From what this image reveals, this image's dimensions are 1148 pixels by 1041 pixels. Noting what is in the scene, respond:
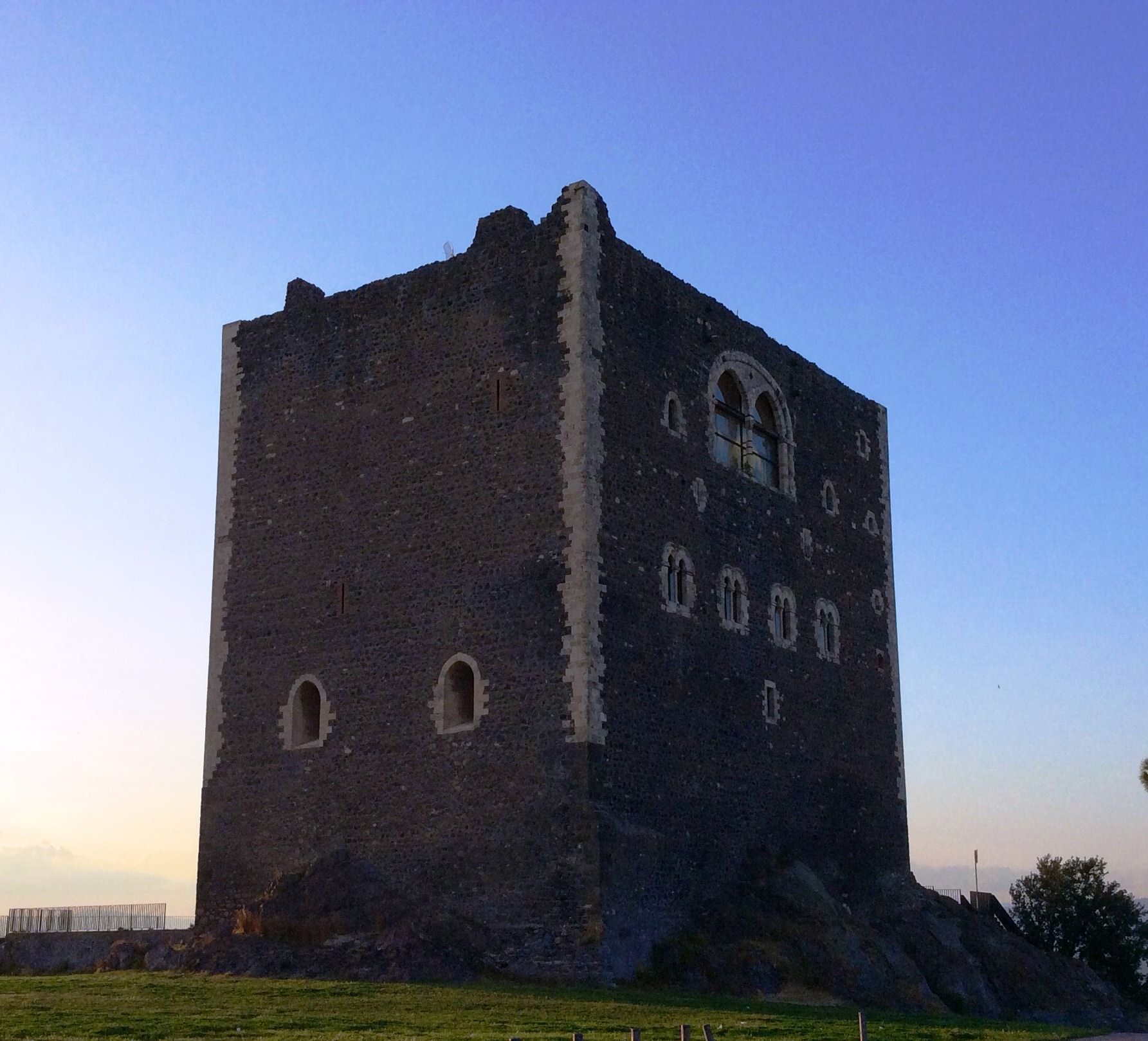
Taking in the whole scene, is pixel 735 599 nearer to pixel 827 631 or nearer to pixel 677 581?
pixel 677 581

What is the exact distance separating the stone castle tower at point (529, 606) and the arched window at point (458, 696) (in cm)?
5

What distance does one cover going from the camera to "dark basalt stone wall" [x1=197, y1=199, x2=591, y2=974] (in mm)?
26281

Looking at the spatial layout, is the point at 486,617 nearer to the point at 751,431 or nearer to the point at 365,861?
the point at 365,861

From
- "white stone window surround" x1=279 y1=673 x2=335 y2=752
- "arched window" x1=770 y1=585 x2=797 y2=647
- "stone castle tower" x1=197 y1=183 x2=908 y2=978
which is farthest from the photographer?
"arched window" x1=770 y1=585 x2=797 y2=647

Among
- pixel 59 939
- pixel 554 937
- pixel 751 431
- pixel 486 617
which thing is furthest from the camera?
pixel 751 431

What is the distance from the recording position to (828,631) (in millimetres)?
33531

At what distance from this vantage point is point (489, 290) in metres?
29.0

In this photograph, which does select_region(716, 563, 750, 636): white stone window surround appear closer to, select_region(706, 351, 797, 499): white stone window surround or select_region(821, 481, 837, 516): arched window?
select_region(706, 351, 797, 499): white stone window surround

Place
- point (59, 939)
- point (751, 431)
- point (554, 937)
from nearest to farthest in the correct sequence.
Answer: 1. point (554, 937)
2. point (59, 939)
3. point (751, 431)

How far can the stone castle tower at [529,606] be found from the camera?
1033 inches

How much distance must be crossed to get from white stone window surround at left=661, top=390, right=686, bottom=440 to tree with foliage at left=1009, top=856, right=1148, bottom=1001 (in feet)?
50.8

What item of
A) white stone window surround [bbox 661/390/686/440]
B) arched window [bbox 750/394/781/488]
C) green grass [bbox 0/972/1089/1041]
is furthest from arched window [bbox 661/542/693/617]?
green grass [bbox 0/972/1089/1041]

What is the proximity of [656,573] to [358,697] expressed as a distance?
575 cm

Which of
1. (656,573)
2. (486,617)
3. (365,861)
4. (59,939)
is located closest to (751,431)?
(656,573)
